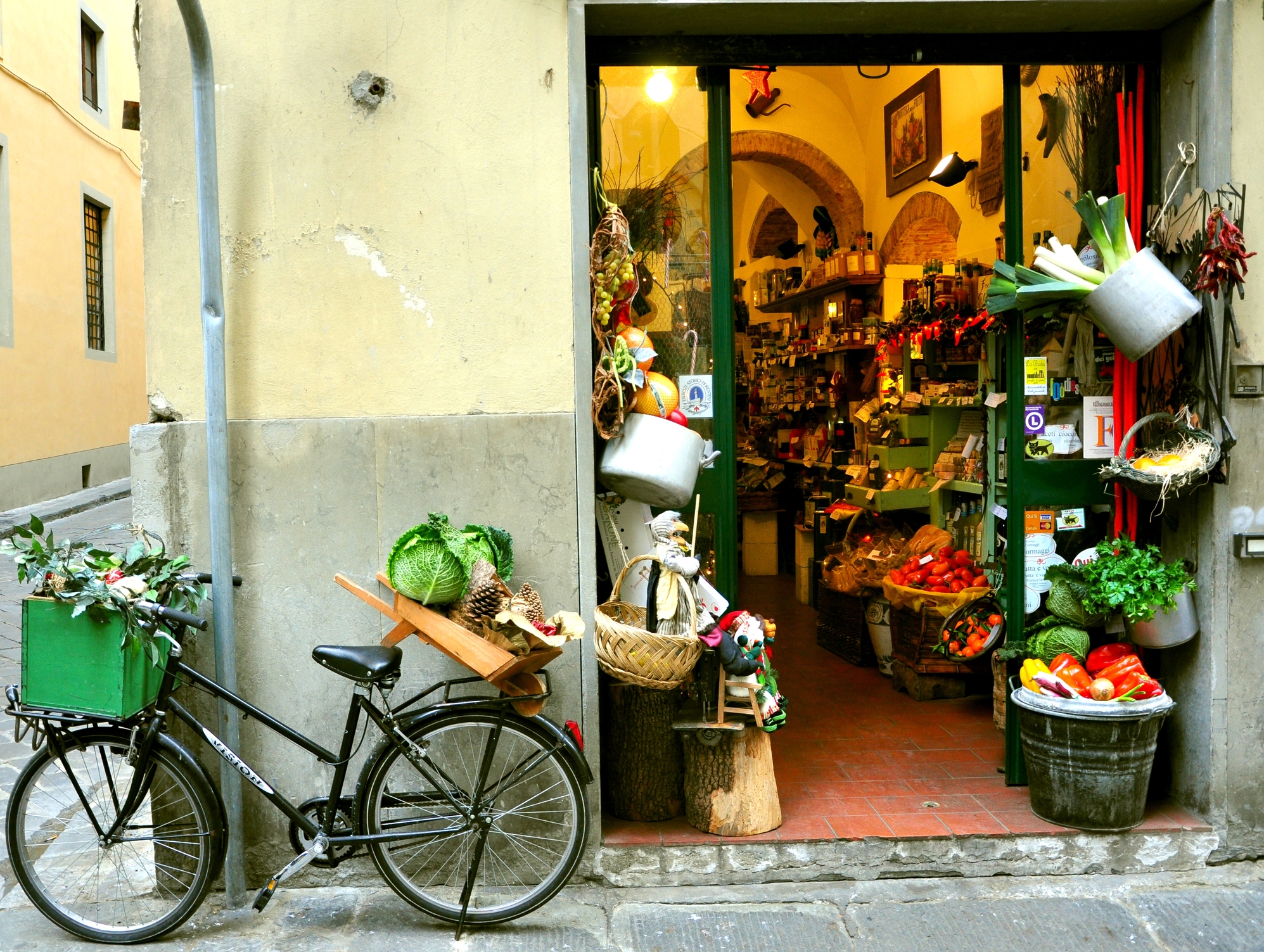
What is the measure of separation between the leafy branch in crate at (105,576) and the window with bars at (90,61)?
15.0 m

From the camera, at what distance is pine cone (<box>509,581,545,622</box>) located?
146 inches

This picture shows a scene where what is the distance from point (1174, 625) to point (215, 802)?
375 cm

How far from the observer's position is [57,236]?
14.4 m

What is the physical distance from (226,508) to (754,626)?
2126 millimetres

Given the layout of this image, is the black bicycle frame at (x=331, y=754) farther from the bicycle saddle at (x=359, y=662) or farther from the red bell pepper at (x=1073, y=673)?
the red bell pepper at (x=1073, y=673)

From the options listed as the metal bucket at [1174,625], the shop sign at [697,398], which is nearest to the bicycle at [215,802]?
the shop sign at [697,398]

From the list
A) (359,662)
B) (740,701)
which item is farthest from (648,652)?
(359,662)

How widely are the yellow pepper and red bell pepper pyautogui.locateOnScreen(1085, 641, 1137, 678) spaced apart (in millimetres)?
189

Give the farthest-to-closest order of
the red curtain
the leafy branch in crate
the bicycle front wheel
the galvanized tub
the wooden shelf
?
the wooden shelf < the red curtain < the galvanized tub < the bicycle front wheel < the leafy branch in crate

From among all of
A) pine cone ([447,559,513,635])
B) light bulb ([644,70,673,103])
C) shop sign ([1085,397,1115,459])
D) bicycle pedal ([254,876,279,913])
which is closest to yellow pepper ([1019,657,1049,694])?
shop sign ([1085,397,1115,459])

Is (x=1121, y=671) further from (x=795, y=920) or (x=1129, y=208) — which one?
(x=1129, y=208)

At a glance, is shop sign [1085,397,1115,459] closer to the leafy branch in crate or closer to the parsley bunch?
the parsley bunch

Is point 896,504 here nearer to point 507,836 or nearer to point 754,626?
point 754,626

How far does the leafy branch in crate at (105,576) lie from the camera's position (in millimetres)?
3523
